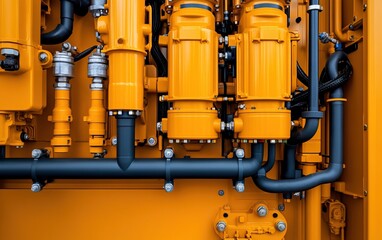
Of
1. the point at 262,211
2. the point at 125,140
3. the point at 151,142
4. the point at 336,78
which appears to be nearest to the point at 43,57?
the point at 125,140

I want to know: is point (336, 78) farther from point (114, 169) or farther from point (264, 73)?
point (114, 169)

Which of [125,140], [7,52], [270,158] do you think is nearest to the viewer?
[7,52]

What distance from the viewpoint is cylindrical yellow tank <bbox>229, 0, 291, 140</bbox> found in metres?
1.32

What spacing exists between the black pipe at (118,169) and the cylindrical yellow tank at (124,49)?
31 cm

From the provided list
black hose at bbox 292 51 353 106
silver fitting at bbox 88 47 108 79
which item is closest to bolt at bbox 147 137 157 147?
silver fitting at bbox 88 47 108 79

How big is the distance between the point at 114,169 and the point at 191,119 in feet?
1.53

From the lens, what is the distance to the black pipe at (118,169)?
1369mm

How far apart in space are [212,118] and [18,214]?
50.7 inches

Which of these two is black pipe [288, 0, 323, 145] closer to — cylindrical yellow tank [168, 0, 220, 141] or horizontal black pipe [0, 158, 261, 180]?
horizontal black pipe [0, 158, 261, 180]

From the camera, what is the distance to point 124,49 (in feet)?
4.24

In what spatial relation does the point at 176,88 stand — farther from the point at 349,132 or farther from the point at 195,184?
the point at 349,132

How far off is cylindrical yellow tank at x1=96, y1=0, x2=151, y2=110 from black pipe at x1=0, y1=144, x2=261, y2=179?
31cm

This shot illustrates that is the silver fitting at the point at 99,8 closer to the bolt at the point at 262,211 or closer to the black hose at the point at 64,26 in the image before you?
the black hose at the point at 64,26

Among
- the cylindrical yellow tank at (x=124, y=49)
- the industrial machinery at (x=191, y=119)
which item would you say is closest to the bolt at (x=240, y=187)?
the industrial machinery at (x=191, y=119)
